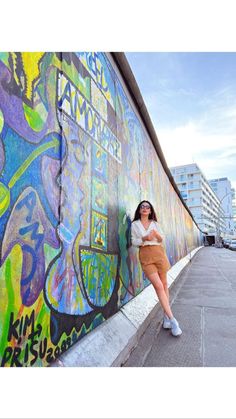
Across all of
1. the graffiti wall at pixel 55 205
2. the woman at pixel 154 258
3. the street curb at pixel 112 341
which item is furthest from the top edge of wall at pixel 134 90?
the street curb at pixel 112 341

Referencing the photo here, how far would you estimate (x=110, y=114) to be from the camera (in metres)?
3.80

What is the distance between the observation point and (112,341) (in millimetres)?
2729

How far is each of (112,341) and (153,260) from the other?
3.96 ft

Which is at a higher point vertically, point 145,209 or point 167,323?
point 145,209

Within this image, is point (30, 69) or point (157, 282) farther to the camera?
point (157, 282)

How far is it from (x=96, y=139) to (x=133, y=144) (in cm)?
212

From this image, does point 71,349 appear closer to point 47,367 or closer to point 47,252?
point 47,367

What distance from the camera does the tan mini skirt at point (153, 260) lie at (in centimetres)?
357

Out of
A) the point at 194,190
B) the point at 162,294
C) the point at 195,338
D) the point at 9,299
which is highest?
the point at 194,190

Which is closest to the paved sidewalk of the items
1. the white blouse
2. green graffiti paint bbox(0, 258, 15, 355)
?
the white blouse

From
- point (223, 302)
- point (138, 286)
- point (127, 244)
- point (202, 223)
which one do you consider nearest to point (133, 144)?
point (127, 244)

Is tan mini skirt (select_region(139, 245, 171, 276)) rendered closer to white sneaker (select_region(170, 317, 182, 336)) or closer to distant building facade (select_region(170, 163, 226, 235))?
white sneaker (select_region(170, 317, 182, 336))

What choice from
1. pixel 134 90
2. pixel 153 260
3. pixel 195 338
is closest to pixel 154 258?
pixel 153 260

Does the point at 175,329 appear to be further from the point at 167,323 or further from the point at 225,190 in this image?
the point at 225,190
